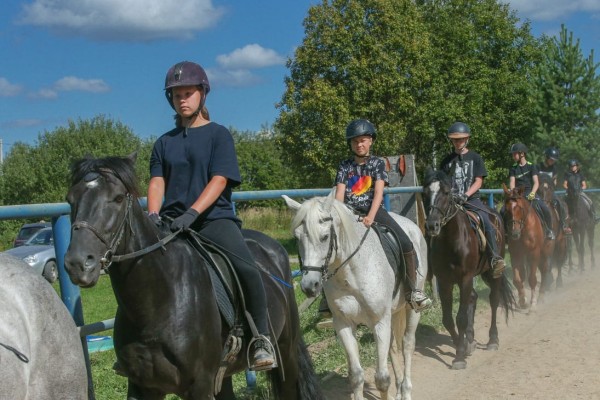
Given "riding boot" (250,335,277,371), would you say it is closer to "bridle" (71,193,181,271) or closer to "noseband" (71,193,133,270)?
"bridle" (71,193,181,271)

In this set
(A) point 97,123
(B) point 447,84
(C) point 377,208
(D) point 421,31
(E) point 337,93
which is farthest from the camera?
(A) point 97,123

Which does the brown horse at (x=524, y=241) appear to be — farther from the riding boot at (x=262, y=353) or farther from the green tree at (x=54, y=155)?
the green tree at (x=54, y=155)

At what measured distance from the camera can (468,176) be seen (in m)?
9.24

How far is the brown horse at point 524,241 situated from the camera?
38.9ft

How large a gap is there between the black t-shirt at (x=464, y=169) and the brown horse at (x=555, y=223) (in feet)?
16.4

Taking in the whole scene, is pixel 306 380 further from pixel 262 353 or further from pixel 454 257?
pixel 454 257

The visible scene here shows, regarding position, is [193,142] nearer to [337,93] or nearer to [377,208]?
[377,208]

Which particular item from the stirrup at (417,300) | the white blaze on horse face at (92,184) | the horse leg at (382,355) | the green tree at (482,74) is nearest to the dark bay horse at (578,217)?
the stirrup at (417,300)

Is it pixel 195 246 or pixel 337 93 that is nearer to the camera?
pixel 195 246

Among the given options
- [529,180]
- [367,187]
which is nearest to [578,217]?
[529,180]

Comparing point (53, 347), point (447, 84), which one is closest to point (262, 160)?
point (447, 84)

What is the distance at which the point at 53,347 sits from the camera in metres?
2.51

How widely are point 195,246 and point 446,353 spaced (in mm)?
5602

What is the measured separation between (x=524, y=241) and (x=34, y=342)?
11017 millimetres
